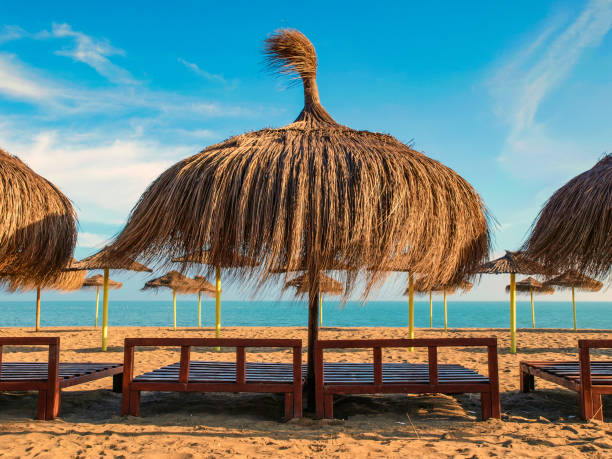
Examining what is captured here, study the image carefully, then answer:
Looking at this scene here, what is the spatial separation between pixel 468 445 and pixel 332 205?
217 centimetres

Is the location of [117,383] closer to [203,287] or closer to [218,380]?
[218,380]

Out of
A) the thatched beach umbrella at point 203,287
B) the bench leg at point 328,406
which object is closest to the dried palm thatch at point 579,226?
the bench leg at point 328,406

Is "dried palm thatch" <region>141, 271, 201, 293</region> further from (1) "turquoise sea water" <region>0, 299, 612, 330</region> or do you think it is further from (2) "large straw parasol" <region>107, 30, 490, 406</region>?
(2) "large straw parasol" <region>107, 30, 490, 406</region>

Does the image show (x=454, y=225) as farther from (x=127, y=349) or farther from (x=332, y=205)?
(x=127, y=349)

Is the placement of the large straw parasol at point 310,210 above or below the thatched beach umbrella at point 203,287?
above

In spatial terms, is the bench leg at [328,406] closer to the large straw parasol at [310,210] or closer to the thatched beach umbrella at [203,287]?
the large straw parasol at [310,210]

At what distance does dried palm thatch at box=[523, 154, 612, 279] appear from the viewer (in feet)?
15.6

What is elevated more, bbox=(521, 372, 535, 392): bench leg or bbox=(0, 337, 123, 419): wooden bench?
bbox=(0, 337, 123, 419): wooden bench

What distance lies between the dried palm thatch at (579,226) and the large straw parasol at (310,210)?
3.22 ft

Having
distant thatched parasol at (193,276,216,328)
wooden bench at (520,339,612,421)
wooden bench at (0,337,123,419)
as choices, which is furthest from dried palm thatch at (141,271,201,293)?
wooden bench at (520,339,612,421)

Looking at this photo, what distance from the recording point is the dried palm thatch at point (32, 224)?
525 cm

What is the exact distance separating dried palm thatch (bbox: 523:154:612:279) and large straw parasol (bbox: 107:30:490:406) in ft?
3.22

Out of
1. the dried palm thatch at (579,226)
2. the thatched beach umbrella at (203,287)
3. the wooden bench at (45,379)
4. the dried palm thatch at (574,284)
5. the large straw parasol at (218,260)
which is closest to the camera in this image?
the large straw parasol at (218,260)

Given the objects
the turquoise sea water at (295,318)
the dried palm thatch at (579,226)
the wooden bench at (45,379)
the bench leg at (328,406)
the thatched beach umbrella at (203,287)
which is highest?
the dried palm thatch at (579,226)
